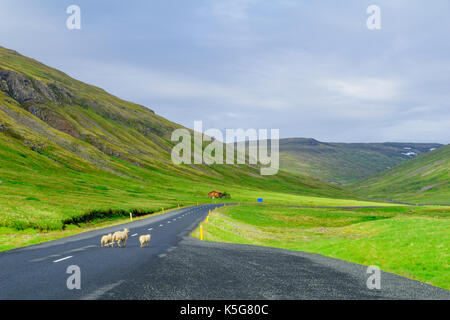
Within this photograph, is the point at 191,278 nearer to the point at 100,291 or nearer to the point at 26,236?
the point at 100,291

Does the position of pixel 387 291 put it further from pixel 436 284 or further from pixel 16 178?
pixel 16 178

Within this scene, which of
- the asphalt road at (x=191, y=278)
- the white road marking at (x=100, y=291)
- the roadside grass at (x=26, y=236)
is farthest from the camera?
the roadside grass at (x=26, y=236)

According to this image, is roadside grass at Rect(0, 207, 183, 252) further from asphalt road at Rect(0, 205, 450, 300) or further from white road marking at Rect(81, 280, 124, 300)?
white road marking at Rect(81, 280, 124, 300)

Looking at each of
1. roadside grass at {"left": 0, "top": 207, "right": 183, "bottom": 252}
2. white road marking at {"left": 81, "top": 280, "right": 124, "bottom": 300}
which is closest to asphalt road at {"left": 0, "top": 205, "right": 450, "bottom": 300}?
white road marking at {"left": 81, "top": 280, "right": 124, "bottom": 300}

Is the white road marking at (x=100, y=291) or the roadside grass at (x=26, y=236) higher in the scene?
the white road marking at (x=100, y=291)

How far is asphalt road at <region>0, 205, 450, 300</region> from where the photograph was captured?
11.9 metres

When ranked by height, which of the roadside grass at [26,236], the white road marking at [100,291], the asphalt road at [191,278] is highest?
the white road marking at [100,291]

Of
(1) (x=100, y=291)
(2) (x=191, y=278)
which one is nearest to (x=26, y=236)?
(2) (x=191, y=278)

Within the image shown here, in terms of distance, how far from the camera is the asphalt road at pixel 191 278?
11.9m

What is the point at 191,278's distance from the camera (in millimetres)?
14266

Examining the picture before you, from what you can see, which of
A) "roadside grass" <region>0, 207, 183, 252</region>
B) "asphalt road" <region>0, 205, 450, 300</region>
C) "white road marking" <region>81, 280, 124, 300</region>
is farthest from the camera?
"roadside grass" <region>0, 207, 183, 252</region>

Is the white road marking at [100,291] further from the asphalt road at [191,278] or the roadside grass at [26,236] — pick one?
the roadside grass at [26,236]

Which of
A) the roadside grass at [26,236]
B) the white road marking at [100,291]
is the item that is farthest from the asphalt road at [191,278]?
the roadside grass at [26,236]
